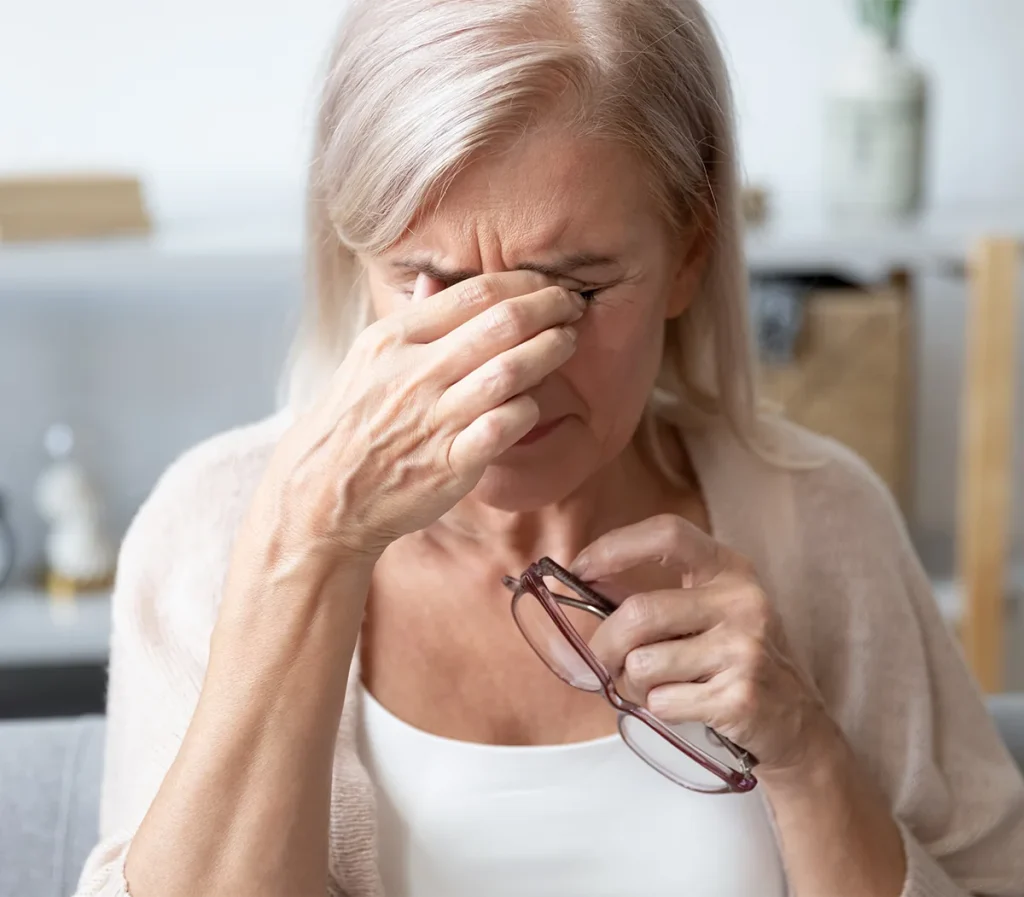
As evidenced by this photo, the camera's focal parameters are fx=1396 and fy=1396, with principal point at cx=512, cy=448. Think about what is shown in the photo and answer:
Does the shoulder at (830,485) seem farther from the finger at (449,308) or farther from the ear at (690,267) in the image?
the finger at (449,308)

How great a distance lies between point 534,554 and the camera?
4.05 ft

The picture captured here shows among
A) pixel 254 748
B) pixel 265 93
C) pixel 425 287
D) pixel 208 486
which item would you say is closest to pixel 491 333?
pixel 425 287

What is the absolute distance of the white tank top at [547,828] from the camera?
44.0 inches

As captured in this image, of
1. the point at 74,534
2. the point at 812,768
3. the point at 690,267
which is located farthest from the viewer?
the point at 74,534

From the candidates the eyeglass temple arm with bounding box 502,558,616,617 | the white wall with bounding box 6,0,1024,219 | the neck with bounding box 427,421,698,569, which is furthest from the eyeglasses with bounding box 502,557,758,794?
the white wall with bounding box 6,0,1024,219

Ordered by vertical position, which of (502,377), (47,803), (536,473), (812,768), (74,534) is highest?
(502,377)

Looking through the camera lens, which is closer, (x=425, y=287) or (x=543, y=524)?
(x=425, y=287)

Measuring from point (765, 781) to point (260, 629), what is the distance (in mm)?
418

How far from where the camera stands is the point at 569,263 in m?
0.98

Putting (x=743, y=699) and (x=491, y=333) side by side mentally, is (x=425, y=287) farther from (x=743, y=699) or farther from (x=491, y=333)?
(x=743, y=699)

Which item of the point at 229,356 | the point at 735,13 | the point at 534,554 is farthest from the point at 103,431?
the point at 534,554

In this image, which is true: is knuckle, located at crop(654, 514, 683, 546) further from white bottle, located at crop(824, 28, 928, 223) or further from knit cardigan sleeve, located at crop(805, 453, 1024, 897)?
white bottle, located at crop(824, 28, 928, 223)

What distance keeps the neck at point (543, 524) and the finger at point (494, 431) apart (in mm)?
311

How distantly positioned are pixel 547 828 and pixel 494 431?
1.31 feet
